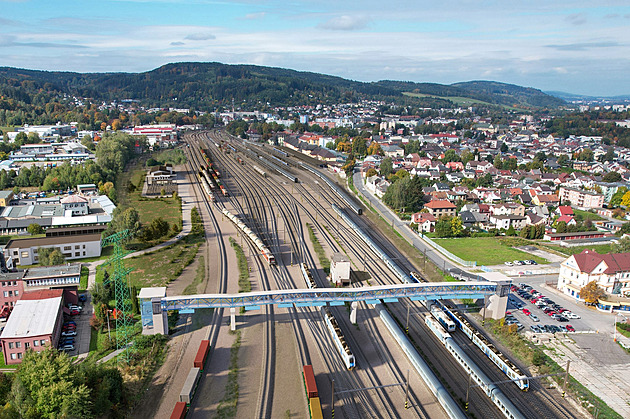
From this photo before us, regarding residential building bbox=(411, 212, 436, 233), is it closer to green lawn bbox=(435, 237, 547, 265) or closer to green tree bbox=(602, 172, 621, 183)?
green lawn bbox=(435, 237, 547, 265)

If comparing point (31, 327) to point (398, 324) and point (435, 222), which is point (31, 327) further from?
point (435, 222)

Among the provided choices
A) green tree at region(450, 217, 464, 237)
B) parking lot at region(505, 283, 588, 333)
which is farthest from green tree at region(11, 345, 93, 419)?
green tree at region(450, 217, 464, 237)

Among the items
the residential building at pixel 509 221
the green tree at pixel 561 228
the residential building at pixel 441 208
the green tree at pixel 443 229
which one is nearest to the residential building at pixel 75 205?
the green tree at pixel 443 229

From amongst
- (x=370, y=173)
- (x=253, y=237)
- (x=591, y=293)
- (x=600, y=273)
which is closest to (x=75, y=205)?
(x=253, y=237)

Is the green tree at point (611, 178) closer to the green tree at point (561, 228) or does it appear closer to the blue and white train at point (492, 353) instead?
the green tree at point (561, 228)

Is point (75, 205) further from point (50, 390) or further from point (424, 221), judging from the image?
point (424, 221)
